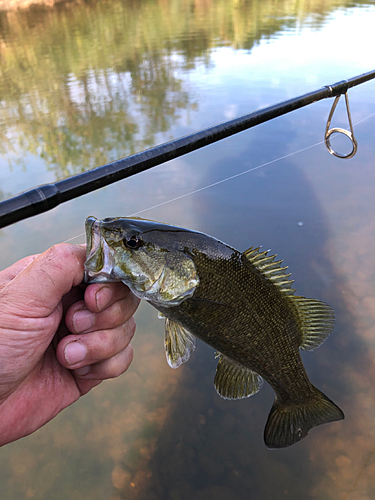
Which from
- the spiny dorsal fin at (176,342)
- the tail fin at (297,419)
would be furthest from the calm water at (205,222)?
the spiny dorsal fin at (176,342)

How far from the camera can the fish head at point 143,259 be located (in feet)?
3.62

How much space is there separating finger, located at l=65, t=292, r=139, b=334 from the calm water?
1128 mm

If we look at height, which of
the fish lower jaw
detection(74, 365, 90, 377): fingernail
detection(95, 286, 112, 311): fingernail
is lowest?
detection(74, 365, 90, 377): fingernail

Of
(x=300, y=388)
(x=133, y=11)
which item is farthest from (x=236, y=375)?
(x=133, y=11)

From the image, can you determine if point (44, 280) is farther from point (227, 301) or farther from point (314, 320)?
point (314, 320)

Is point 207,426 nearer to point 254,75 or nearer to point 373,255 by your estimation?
point 373,255

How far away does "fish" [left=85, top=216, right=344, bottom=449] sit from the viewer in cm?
113

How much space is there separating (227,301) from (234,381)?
0.42 metres

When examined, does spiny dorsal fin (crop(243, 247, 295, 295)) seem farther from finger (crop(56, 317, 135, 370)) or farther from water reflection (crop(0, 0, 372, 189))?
water reflection (crop(0, 0, 372, 189))

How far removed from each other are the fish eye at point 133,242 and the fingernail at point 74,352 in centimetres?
44

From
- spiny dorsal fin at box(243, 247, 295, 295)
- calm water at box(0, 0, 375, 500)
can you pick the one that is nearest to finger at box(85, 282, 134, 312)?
spiny dorsal fin at box(243, 247, 295, 295)

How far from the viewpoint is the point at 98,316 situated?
1.29m

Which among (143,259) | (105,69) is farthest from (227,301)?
(105,69)

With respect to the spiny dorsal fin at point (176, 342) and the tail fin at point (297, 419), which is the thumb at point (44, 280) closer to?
the spiny dorsal fin at point (176, 342)
